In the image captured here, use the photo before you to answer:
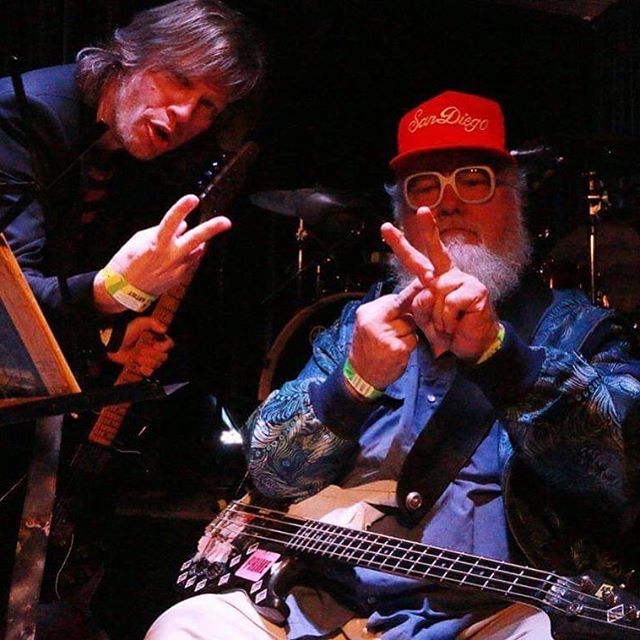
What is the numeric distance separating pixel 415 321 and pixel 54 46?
2554 millimetres

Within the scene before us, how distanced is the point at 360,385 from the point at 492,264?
540 millimetres

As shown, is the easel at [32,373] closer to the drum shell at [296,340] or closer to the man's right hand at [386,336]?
the man's right hand at [386,336]

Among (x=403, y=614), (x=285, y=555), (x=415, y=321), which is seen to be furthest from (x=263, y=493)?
(x=415, y=321)

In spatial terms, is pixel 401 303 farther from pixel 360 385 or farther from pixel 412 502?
pixel 412 502

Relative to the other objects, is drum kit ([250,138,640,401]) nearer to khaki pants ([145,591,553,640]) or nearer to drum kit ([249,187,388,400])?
drum kit ([249,187,388,400])

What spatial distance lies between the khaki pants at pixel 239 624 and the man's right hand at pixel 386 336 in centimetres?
53

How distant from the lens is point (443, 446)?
1.87 meters

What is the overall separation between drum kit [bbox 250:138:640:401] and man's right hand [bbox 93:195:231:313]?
1723 mm

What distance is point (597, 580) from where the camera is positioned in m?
1.47

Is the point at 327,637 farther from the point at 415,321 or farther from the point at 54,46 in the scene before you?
the point at 54,46

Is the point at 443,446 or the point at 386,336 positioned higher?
the point at 386,336

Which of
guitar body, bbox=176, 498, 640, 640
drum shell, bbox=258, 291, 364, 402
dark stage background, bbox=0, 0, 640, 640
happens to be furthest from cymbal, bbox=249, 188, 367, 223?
guitar body, bbox=176, 498, 640, 640

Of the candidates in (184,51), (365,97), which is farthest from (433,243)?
(365,97)

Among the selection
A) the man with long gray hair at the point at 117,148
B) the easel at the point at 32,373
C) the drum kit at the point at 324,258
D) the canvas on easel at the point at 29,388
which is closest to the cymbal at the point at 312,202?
the drum kit at the point at 324,258
